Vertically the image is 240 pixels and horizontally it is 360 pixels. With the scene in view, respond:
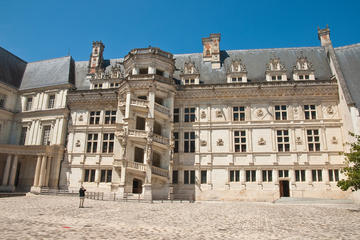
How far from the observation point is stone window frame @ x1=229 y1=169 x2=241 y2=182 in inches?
1040

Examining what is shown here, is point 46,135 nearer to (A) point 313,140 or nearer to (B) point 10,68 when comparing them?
(B) point 10,68

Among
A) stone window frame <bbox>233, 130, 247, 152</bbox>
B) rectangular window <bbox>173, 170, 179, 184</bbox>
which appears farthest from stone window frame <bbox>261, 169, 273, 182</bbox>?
rectangular window <bbox>173, 170, 179, 184</bbox>

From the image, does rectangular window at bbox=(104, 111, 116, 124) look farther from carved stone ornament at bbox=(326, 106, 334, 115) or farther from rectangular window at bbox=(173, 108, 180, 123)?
carved stone ornament at bbox=(326, 106, 334, 115)

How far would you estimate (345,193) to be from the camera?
80.1ft

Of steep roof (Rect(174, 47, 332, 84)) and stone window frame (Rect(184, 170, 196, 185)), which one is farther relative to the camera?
steep roof (Rect(174, 47, 332, 84))

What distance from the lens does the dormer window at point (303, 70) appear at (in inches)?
1113

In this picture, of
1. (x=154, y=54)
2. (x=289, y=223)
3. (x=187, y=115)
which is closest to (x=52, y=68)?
(x=154, y=54)

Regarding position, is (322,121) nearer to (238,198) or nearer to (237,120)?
(237,120)

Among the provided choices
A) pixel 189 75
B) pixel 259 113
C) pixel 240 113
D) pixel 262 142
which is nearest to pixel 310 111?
pixel 259 113

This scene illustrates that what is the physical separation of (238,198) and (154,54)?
17.4m

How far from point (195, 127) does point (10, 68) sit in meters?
26.3

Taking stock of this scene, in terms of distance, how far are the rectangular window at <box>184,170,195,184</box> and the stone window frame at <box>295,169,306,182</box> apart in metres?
10.4

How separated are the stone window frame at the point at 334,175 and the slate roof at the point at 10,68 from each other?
38.8 m

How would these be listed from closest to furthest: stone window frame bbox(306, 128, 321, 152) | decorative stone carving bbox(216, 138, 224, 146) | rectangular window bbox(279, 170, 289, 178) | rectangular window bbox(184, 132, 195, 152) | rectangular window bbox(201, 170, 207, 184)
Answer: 1. rectangular window bbox(279, 170, 289, 178)
2. stone window frame bbox(306, 128, 321, 152)
3. rectangular window bbox(201, 170, 207, 184)
4. decorative stone carving bbox(216, 138, 224, 146)
5. rectangular window bbox(184, 132, 195, 152)
